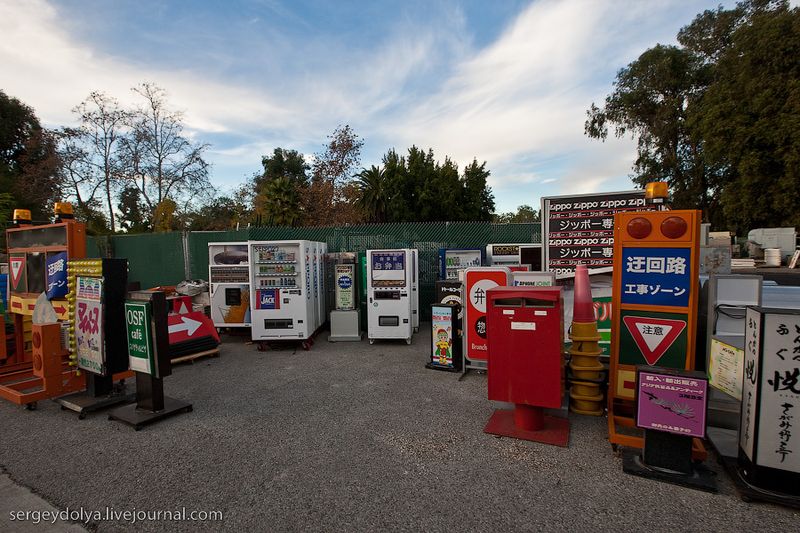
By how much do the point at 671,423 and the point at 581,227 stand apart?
3544 millimetres

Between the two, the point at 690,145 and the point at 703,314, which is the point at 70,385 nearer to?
the point at 703,314

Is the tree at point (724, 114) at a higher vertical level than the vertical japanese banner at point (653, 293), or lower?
higher

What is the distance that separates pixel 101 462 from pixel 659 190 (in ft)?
19.7

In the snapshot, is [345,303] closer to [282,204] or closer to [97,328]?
[97,328]

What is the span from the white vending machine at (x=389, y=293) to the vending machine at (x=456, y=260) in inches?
52.0

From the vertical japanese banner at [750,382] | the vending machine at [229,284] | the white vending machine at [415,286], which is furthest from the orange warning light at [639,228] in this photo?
the vending machine at [229,284]

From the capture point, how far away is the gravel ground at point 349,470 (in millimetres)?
2723

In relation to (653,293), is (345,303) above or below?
below

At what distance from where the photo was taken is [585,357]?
167 inches

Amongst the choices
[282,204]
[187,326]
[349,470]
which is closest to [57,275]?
[187,326]

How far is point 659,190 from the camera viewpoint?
405 cm

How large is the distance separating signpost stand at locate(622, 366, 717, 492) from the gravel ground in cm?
11

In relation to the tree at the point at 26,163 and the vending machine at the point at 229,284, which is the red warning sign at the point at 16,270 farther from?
the tree at the point at 26,163

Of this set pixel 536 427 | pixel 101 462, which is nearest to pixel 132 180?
pixel 101 462
